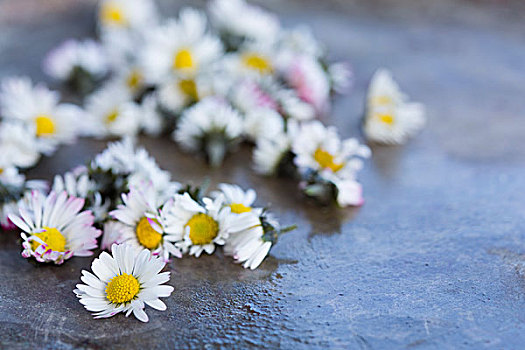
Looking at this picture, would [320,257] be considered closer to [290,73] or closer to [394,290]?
[394,290]

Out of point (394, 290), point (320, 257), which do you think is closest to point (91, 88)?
point (320, 257)

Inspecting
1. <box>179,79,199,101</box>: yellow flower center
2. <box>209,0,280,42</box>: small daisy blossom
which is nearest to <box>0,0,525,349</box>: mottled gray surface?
<box>179,79,199,101</box>: yellow flower center

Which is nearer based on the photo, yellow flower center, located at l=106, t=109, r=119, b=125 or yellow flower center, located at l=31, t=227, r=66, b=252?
yellow flower center, located at l=31, t=227, r=66, b=252

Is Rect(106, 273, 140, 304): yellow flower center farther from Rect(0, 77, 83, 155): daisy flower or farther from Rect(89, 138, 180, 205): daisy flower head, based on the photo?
Rect(0, 77, 83, 155): daisy flower

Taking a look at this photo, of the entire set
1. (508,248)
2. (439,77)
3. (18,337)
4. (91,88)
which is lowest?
(18,337)

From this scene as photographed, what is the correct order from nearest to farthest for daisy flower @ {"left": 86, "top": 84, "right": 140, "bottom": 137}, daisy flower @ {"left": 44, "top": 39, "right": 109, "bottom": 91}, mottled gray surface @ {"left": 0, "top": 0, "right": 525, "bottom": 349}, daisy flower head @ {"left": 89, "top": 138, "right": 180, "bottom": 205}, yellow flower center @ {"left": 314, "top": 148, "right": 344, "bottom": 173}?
mottled gray surface @ {"left": 0, "top": 0, "right": 525, "bottom": 349} → daisy flower head @ {"left": 89, "top": 138, "right": 180, "bottom": 205} → yellow flower center @ {"left": 314, "top": 148, "right": 344, "bottom": 173} → daisy flower @ {"left": 86, "top": 84, "right": 140, "bottom": 137} → daisy flower @ {"left": 44, "top": 39, "right": 109, "bottom": 91}

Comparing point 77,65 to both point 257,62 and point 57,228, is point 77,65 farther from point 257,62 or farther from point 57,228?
point 57,228
